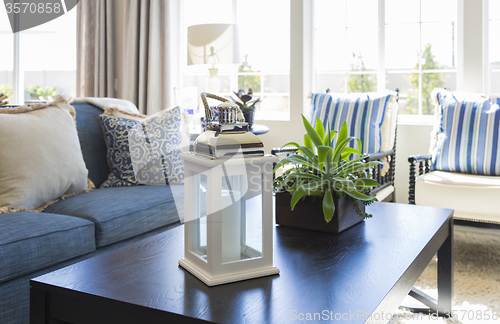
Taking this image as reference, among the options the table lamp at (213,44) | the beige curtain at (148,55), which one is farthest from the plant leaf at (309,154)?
the beige curtain at (148,55)

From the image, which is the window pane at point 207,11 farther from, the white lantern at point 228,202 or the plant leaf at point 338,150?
the white lantern at point 228,202

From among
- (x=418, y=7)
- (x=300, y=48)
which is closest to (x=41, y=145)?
(x=300, y=48)

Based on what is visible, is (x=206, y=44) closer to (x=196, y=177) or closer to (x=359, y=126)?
(x=359, y=126)

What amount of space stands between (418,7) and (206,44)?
5.94 feet

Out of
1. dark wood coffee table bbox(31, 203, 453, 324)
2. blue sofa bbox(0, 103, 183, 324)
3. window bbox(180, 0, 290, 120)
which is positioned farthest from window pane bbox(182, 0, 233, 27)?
dark wood coffee table bbox(31, 203, 453, 324)

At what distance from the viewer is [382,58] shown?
377 cm

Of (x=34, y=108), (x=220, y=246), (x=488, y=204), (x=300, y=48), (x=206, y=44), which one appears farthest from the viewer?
(x=300, y=48)

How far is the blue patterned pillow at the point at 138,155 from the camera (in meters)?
2.43

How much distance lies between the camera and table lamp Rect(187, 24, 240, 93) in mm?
3295

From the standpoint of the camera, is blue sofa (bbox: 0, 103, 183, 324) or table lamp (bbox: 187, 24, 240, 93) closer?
blue sofa (bbox: 0, 103, 183, 324)

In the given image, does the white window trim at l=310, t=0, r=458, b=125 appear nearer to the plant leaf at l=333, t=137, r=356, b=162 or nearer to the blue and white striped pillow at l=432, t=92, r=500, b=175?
the blue and white striped pillow at l=432, t=92, r=500, b=175

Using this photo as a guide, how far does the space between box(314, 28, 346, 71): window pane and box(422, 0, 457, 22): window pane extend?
0.70 m

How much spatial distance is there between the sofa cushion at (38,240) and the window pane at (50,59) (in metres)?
3.93

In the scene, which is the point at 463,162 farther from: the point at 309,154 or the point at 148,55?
the point at 148,55
